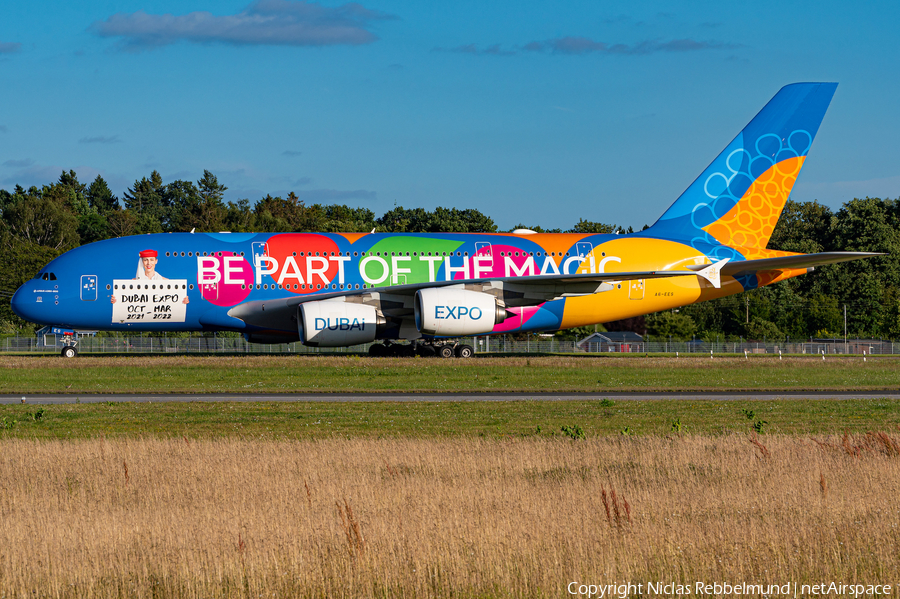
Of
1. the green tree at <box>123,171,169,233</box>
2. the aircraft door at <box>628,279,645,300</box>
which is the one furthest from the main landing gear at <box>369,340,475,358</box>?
the green tree at <box>123,171,169,233</box>

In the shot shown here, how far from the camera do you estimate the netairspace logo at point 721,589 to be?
8305 millimetres

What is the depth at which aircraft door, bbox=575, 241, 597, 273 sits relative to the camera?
4088 cm

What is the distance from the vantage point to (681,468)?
46.0ft

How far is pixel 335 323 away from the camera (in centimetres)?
3628

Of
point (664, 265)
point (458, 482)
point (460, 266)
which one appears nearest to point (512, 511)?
point (458, 482)

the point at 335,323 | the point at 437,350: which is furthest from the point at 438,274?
the point at 335,323

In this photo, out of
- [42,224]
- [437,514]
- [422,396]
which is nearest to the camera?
[437,514]

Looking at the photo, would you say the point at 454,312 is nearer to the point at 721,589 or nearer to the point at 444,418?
the point at 444,418

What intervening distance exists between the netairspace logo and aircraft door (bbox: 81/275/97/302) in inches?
1306

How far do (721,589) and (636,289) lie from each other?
33.9 meters

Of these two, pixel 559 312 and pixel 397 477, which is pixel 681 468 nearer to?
pixel 397 477

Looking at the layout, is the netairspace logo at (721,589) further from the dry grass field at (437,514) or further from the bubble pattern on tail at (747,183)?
the bubble pattern on tail at (747,183)

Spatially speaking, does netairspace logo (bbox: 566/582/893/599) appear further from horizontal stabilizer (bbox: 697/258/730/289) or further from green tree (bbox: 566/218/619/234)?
green tree (bbox: 566/218/619/234)

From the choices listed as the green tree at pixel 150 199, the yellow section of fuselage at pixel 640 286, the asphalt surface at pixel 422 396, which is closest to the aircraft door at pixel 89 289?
the asphalt surface at pixel 422 396
